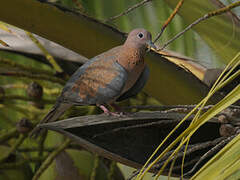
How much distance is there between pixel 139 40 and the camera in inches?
33.9

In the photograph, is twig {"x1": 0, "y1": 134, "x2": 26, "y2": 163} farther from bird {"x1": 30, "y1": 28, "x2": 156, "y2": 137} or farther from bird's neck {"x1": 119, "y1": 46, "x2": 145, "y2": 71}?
bird's neck {"x1": 119, "y1": 46, "x2": 145, "y2": 71}

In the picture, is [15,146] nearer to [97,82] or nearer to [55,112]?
[55,112]

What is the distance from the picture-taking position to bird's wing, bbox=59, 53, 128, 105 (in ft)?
2.67

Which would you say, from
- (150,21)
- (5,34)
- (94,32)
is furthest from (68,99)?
(150,21)

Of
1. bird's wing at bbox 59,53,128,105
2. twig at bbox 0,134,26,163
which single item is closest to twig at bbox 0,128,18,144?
twig at bbox 0,134,26,163

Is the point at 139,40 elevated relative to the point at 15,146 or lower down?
elevated

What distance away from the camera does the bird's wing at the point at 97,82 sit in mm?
815

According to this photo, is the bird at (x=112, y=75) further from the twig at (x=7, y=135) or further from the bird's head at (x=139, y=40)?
the twig at (x=7, y=135)

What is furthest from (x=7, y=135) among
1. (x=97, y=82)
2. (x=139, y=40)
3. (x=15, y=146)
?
(x=139, y=40)

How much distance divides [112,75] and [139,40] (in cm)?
9

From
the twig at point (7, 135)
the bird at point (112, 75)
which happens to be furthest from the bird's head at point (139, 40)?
the twig at point (7, 135)

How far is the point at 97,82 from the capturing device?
84 centimetres

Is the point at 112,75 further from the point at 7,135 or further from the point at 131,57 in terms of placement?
the point at 7,135

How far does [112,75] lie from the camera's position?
0.83 meters
